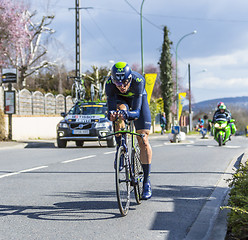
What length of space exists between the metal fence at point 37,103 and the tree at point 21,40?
6.68 m

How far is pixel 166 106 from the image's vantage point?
58.1 m

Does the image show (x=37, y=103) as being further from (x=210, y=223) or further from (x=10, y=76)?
(x=210, y=223)

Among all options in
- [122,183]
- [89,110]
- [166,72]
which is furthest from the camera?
[166,72]

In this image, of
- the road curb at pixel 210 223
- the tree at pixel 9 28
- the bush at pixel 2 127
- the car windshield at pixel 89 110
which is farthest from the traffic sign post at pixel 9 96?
the road curb at pixel 210 223

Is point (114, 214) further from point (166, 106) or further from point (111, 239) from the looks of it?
point (166, 106)

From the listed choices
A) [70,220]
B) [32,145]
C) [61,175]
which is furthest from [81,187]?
[32,145]

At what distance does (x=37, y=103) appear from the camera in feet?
89.1

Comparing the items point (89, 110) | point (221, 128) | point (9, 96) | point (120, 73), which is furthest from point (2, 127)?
point (120, 73)

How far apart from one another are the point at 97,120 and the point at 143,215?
12.5 metres

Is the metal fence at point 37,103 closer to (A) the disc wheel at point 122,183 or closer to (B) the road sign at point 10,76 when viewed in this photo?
(B) the road sign at point 10,76

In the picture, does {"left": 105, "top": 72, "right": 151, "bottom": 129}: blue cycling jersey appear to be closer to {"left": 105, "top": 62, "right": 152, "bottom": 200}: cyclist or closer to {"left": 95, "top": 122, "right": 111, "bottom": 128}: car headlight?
{"left": 105, "top": 62, "right": 152, "bottom": 200}: cyclist

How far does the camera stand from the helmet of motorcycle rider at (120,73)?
5188mm

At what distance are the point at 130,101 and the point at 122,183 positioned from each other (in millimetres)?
1138

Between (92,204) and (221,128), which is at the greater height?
(221,128)
